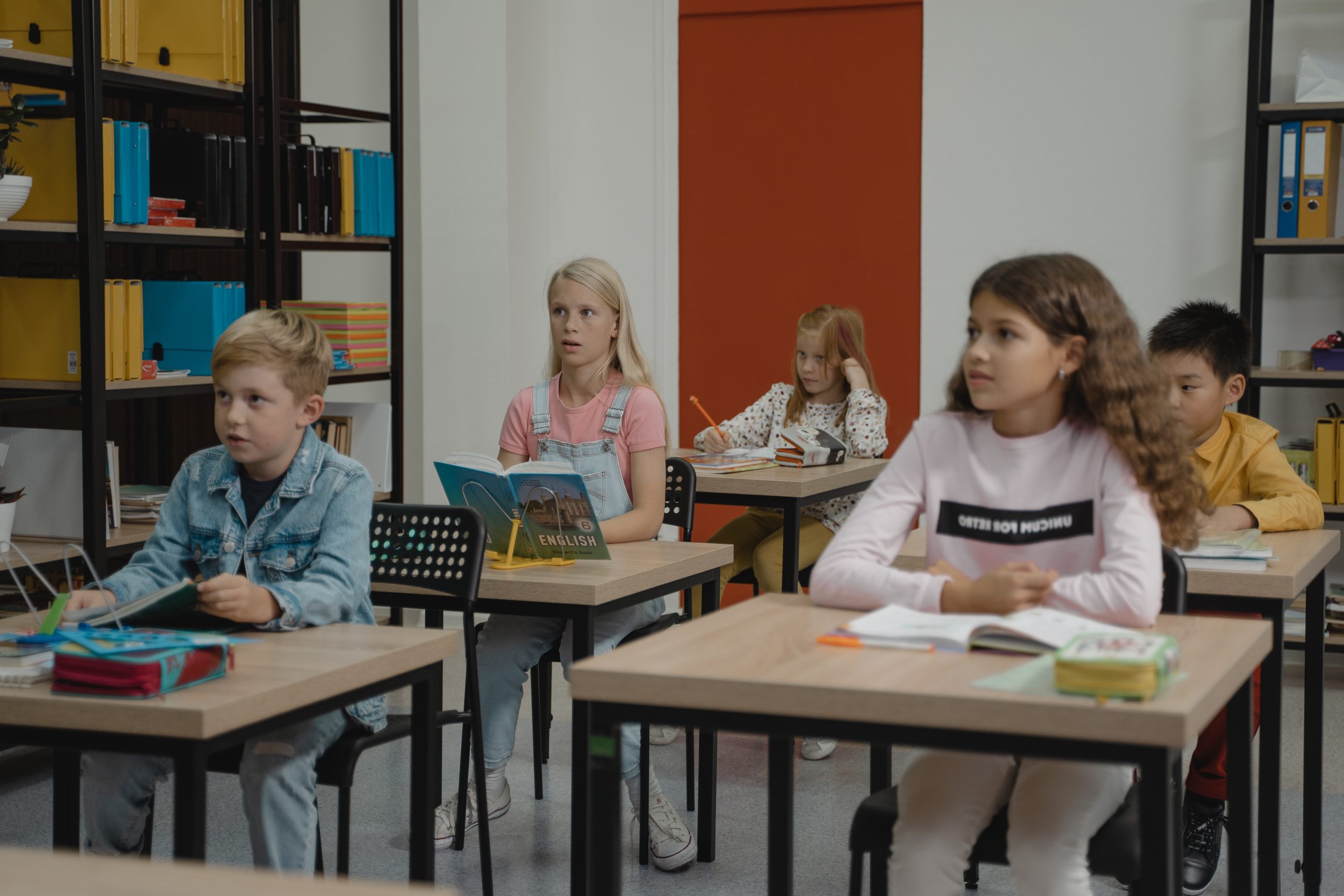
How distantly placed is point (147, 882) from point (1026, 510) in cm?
131

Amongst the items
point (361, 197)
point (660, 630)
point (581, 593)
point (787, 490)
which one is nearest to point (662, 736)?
point (787, 490)

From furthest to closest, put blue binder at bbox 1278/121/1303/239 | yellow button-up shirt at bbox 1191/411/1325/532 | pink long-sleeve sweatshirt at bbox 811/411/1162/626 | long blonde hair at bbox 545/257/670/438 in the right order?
blue binder at bbox 1278/121/1303/239, long blonde hair at bbox 545/257/670/438, yellow button-up shirt at bbox 1191/411/1325/532, pink long-sleeve sweatshirt at bbox 811/411/1162/626

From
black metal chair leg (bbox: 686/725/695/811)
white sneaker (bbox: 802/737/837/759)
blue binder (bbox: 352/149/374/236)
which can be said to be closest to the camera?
black metal chair leg (bbox: 686/725/695/811)

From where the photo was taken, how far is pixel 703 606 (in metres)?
2.97

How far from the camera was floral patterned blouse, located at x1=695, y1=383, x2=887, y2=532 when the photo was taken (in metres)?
4.11

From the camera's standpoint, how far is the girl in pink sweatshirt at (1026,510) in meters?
1.78

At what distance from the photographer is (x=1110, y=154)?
493cm

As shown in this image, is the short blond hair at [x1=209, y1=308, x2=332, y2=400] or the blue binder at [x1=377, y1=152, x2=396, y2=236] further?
the blue binder at [x1=377, y1=152, x2=396, y2=236]

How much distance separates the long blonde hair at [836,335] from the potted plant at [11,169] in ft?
7.12

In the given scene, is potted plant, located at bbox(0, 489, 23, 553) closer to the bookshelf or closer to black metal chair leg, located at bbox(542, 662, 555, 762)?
the bookshelf

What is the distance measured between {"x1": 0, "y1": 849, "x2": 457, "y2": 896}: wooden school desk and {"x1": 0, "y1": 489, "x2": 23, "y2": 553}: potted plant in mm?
2589

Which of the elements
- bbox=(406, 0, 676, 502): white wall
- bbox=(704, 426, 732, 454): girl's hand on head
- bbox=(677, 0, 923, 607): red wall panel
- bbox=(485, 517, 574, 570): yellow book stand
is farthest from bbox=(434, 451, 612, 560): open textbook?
bbox=(677, 0, 923, 607): red wall panel

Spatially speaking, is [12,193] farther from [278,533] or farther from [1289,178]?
[1289,178]

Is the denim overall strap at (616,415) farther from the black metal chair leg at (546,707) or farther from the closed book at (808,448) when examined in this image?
the closed book at (808,448)
